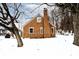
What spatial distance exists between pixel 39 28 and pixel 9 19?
1.39ft

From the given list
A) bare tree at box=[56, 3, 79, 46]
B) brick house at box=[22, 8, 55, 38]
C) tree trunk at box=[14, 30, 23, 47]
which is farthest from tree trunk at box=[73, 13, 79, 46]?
tree trunk at box=[14, 30, 23, 47]

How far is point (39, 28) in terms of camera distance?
210 cm

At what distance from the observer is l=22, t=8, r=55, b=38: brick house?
6.80ft

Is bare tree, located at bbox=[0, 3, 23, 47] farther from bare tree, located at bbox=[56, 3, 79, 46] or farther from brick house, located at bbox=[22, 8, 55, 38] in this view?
bare tree, located at bbox=[56, 3, 79, 46]

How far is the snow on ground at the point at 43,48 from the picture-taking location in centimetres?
210

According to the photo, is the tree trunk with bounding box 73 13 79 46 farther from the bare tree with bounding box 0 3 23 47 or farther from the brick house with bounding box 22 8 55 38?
the bare tree with bounding box 0 3 23 47

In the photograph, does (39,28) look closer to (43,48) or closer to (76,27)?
(43,48)

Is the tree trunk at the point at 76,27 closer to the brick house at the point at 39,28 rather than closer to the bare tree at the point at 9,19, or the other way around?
the brick house at the point at 39,28

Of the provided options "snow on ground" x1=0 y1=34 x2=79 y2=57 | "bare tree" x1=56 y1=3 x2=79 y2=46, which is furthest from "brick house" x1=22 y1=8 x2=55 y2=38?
"bare tree" x1=56 y1=3 x2=79 y2=46

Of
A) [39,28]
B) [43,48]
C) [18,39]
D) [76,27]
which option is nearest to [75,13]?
[76,27]

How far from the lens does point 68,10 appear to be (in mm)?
2041

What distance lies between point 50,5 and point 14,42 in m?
0.71

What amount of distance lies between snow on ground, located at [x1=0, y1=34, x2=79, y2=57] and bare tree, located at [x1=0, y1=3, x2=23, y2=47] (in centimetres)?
9

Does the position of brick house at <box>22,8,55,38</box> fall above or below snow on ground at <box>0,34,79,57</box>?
above
